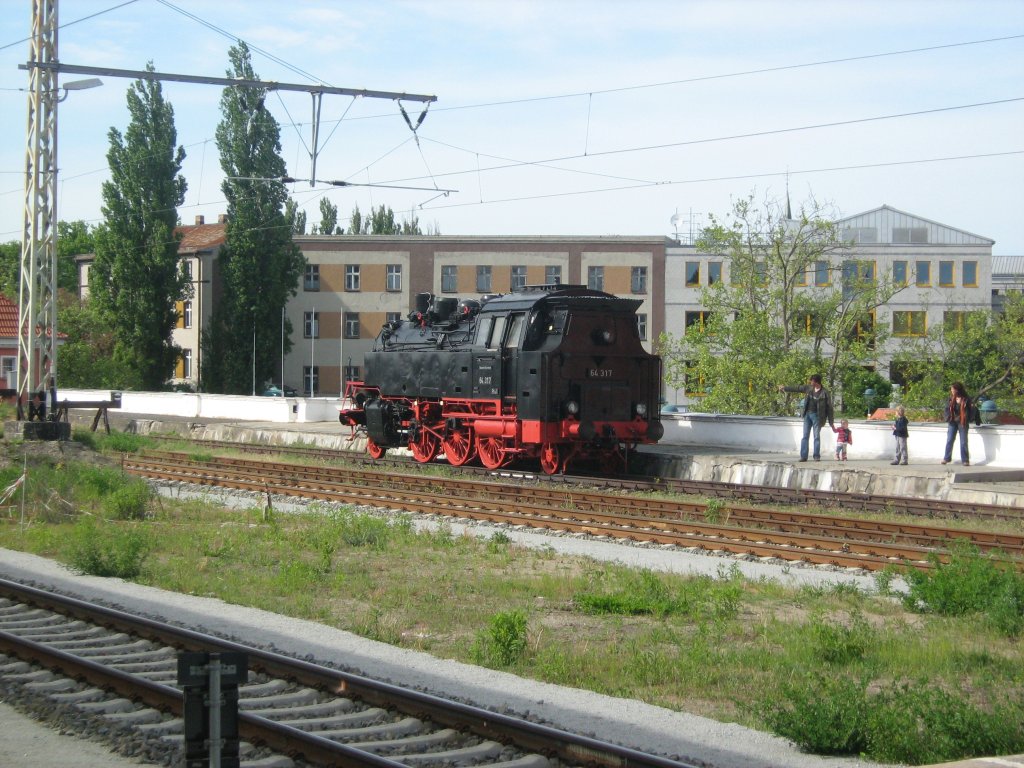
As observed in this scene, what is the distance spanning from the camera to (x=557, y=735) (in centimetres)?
621

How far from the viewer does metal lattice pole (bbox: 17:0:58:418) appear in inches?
841

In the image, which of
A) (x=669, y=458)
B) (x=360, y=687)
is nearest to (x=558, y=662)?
(x=360, y=687)

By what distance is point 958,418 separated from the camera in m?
20.8

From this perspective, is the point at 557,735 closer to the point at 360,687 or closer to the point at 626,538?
the point at 360,687

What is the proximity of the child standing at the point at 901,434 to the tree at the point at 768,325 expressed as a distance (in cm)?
822

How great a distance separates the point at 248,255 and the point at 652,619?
45.1 m

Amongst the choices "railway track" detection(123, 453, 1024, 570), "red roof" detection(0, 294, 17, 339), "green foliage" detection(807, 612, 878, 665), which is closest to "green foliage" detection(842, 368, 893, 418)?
"railway track" detection(123, 453, 1024, 570)

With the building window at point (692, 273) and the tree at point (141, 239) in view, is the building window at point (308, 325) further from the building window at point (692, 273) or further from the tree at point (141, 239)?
the building window at point (692, 273)

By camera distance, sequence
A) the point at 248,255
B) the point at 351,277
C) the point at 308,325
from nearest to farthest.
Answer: the point at 248,255 → the point at 351,277 → the point at 308,325

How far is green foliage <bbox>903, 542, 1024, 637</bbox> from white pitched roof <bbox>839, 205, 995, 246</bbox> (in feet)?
176

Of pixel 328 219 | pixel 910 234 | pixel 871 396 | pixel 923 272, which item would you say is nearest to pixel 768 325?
pixel 871 396

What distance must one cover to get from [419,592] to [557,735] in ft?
17.4

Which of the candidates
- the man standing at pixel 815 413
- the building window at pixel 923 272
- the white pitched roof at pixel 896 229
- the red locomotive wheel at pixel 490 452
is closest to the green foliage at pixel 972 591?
the man standing at pixel 815 413

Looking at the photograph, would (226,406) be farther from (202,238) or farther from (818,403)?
(818,403)
